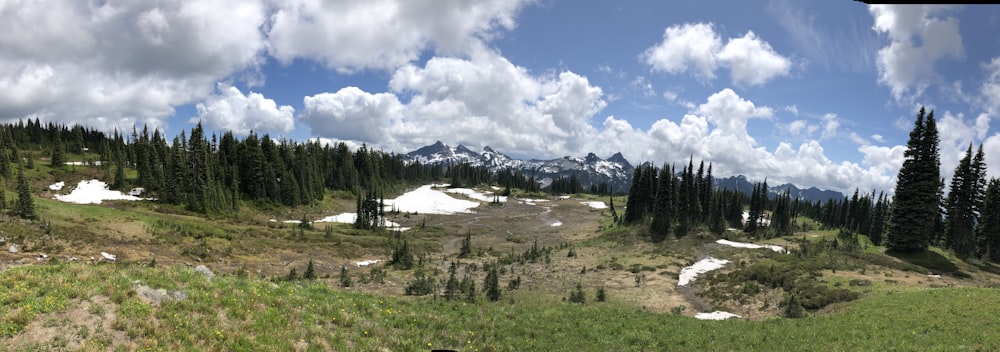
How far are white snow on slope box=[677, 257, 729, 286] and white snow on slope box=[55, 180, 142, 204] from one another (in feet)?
314

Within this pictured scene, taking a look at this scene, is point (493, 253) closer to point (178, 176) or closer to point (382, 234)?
point (382, 234)

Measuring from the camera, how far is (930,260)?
44906 mm

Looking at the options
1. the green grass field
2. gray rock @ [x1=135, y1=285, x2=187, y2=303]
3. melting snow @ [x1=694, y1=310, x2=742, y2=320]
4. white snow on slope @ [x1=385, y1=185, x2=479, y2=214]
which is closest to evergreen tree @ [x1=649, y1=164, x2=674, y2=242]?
melting snow @ [x1=694, y1=310, x2=742, y2=320]

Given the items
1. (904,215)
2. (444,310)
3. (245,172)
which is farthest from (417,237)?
(904,215)

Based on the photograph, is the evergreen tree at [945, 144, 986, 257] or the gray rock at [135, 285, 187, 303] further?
the evergreen tree at [945, 144, 986, 257]

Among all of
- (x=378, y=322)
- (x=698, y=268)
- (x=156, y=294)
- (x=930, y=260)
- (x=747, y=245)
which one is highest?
(x=930, y=260)

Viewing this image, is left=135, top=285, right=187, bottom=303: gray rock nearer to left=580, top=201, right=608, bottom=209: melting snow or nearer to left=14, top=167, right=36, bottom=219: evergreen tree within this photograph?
left=14, top=167, right=36, bottom=219: evergreen tree

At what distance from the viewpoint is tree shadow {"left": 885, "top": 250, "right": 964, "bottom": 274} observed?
138 ft

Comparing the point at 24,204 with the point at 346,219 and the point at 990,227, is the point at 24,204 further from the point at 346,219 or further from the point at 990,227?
the point at 990,227

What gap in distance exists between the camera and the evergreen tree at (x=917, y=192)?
46000mm

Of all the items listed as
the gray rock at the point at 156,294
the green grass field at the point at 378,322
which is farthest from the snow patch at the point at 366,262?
the gray rock at the point at 156,294

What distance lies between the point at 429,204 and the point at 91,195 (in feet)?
265

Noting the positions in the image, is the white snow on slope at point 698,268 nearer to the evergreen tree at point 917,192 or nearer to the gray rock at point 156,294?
the evergreen tree at point 917,192

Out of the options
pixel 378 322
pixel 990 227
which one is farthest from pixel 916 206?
pixel 378 322
